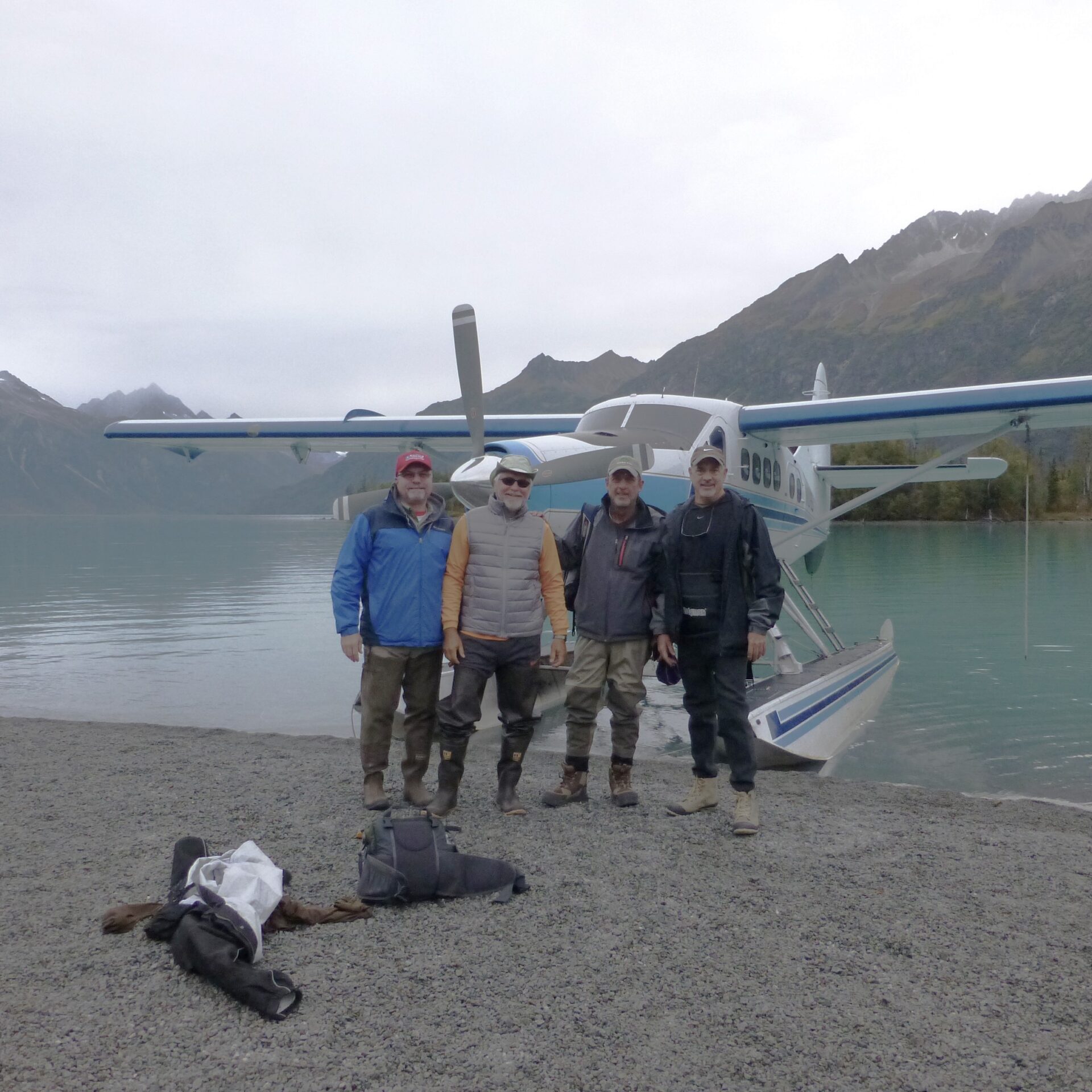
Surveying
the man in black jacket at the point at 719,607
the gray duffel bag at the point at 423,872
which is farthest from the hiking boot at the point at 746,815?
the gray duffel bag at the point at 423,872

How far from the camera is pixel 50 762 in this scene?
217 inches

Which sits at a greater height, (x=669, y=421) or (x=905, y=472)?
(x=669, y=421)

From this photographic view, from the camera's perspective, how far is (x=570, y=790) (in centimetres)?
456

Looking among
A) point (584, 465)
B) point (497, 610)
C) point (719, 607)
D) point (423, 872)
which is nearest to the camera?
point (423, 872)

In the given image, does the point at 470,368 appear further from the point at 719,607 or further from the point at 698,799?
the point at 698,799

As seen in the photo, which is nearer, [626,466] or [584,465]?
[626,466]

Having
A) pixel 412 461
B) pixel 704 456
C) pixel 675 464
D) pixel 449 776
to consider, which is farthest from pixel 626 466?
pixel 675 464

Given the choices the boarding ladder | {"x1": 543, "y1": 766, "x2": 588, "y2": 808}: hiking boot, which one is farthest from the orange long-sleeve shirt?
the boarding ladder

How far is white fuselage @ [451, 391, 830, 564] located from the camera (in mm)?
5660

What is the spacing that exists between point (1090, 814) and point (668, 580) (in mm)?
2755

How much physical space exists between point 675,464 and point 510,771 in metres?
3.15

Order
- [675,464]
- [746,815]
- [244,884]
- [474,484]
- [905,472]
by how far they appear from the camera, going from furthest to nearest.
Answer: [905,472], [675,464], [474,484], [746,815], [244,884]

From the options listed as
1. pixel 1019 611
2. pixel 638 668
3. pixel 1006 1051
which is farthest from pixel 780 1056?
pixel 1019 611

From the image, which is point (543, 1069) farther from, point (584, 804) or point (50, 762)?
point (50, 762)
